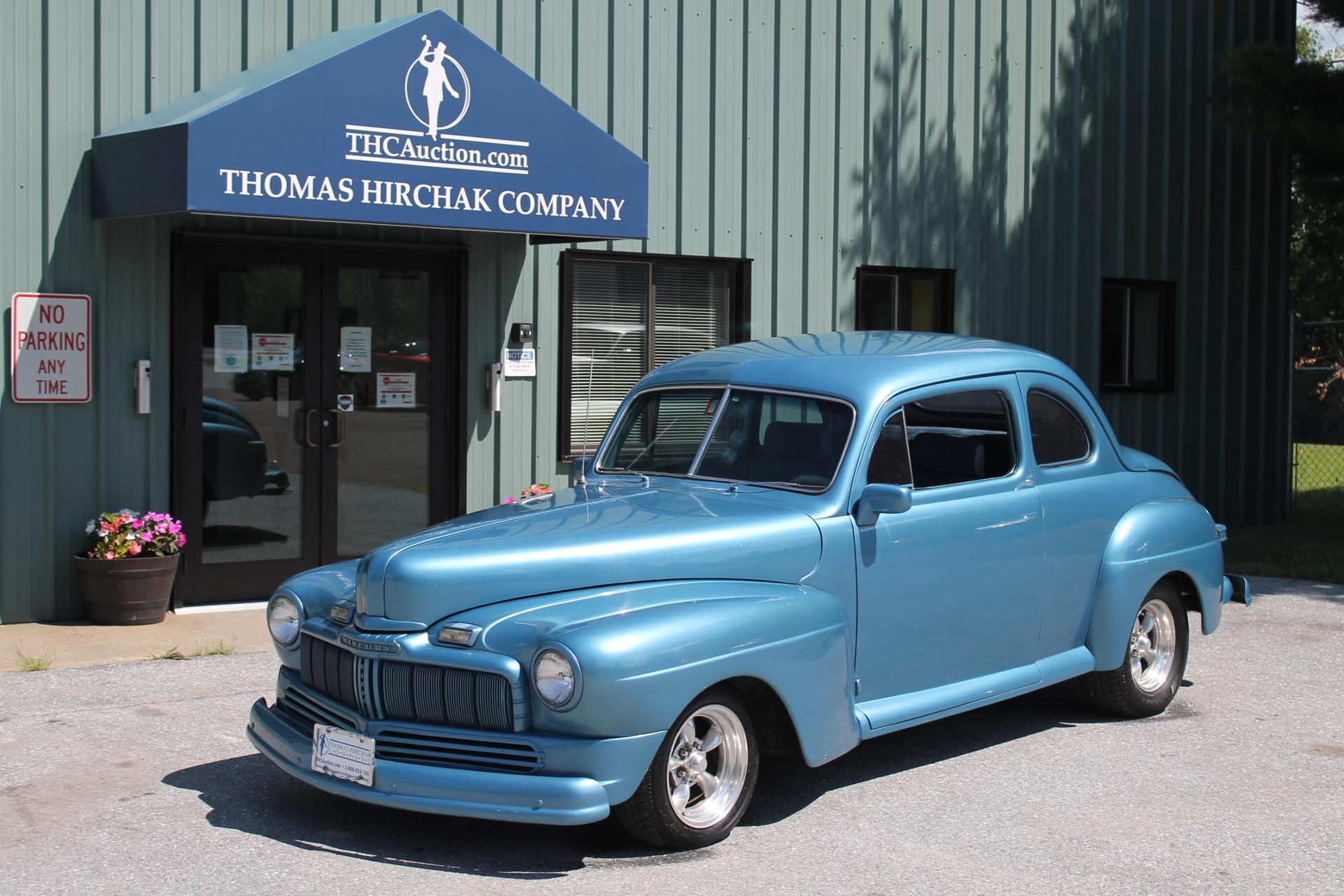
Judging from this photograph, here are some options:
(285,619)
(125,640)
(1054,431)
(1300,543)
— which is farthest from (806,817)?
(1300,543)

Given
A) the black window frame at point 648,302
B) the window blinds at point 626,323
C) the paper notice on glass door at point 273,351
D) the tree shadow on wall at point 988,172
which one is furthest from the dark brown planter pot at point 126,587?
the tree shadow on wall at point 988,172

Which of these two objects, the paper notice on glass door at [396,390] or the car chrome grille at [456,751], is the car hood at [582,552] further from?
the paper notice on glass door at [396,390]

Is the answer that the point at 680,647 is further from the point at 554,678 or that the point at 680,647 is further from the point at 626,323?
the point at 626,323

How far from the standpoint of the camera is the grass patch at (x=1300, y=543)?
11.9 m

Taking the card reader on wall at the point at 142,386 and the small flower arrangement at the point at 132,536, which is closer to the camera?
the small flower arrangement at the point at 132,536

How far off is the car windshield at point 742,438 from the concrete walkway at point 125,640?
3225 millimetres

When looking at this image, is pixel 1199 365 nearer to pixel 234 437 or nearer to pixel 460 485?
pixel 460 485

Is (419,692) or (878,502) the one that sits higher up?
(878,502)

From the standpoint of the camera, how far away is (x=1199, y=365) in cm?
1491

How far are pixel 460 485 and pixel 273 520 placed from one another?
1.38m

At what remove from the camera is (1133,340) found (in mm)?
14641

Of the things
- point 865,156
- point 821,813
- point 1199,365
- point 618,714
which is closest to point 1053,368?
point 821,813

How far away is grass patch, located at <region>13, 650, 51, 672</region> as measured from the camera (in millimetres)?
7902

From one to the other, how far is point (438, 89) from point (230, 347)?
7.33 ft
